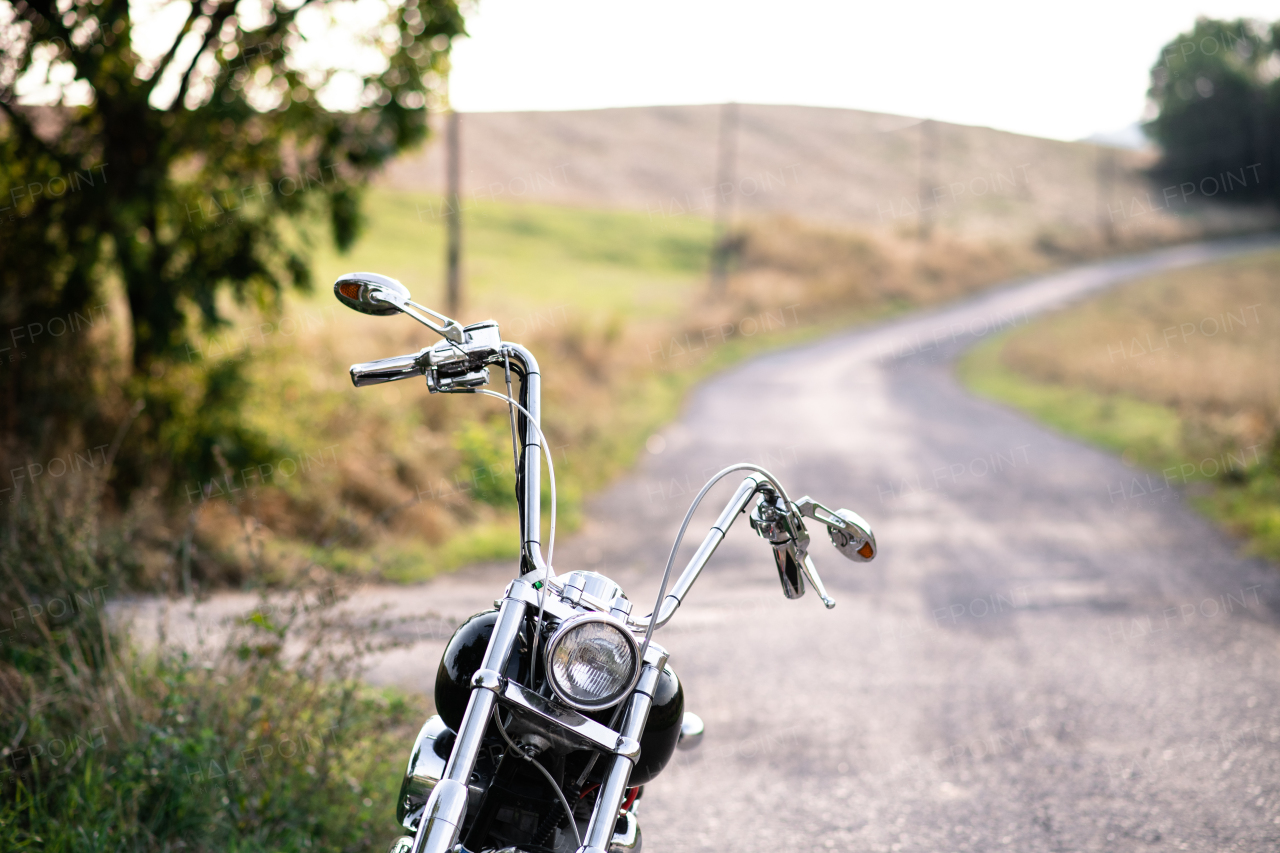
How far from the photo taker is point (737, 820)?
3742mm

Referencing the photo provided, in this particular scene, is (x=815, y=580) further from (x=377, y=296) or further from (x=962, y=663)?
(x=962, y=663)

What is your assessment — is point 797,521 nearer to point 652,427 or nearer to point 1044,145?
point 652,427

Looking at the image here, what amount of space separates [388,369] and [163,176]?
5.43 m

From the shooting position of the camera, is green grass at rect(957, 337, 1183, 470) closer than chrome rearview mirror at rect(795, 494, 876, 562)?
No

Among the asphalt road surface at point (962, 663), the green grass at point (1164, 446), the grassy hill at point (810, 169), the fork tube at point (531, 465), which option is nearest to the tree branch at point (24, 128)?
the asphalt road surface at point (962, 663)

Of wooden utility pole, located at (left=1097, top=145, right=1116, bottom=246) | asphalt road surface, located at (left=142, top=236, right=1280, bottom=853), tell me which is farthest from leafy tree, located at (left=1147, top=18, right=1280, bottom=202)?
asphalt road surface, located at (left=142, top=236, right=1280, bottom=853)

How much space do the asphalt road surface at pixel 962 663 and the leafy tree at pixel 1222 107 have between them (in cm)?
5238

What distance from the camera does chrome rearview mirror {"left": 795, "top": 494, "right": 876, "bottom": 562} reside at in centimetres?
226

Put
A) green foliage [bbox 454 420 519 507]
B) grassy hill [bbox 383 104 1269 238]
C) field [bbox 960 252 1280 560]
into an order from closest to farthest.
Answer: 1. green foliage [bbox 454 420 519 507]
2. field [bbox 960 252 1280 560]
3. grassy hill [bbox 383 104 1269 238]

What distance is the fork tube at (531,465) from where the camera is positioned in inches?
80.2

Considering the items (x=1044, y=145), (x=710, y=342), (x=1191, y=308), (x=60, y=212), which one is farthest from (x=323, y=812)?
(x=1044, y=145)

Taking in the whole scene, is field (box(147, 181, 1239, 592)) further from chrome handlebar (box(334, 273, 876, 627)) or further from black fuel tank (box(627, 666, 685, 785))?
black fuel tank (box(627, 666, 685, 785))

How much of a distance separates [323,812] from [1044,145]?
305ft

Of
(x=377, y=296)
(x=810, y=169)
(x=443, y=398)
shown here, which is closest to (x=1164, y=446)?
(x=443, y=398)
